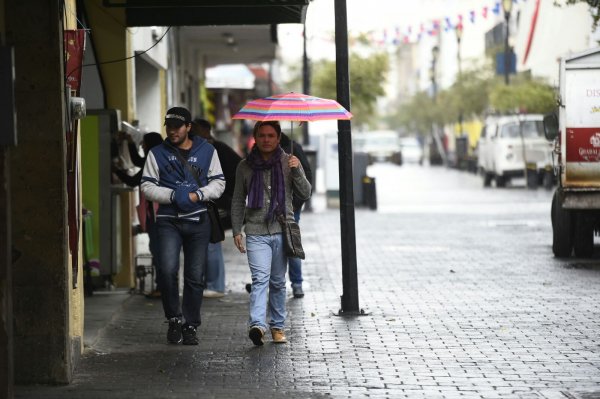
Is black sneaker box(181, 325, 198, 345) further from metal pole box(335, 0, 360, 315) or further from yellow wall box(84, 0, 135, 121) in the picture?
yellow wall box(84, 0, 135, 121)

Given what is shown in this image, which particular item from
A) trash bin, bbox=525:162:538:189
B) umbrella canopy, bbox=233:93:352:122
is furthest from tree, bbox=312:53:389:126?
umbrella canopy, bbox=233:93:352:122

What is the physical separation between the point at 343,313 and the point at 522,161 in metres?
28.8

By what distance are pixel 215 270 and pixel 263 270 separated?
330 cm

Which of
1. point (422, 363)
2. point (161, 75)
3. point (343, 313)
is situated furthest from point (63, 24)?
point (161, 75)

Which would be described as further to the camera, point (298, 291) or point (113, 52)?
point (113, 52)

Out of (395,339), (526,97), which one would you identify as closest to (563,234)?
(395,339)

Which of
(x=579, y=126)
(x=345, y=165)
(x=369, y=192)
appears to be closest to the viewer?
(x=345, y=165)

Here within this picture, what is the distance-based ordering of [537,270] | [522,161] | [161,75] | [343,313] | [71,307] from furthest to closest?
[522,161] → [161,75] → [537,270] → [343,313] → [71,307]

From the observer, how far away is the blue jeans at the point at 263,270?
9711mm

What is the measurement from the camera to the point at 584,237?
654 inches

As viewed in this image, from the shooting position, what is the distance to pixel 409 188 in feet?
137

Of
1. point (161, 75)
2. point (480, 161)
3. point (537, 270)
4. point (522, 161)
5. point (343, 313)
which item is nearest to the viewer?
point (343, 313)

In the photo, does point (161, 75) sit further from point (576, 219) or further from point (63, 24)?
point (63, 24)

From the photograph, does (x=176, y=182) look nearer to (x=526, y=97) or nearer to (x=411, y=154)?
(x=526, y=97)
